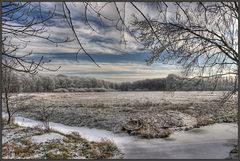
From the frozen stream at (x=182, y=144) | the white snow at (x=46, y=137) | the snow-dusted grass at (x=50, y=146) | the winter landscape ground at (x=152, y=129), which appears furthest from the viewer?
the white snow at (x=46, y=137)

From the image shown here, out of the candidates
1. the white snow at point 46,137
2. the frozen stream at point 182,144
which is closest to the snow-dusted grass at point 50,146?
the white snow at point 46,137

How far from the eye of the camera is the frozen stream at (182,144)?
12.8 meters

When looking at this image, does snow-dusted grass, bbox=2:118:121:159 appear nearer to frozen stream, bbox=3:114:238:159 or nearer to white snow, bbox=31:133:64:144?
white snow, bbox=31:133:64:144

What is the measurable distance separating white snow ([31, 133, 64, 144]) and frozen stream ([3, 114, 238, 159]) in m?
1.88

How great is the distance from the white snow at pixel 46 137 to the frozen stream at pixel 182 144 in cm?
188

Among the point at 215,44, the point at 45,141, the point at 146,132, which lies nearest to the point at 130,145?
the point at 146,132

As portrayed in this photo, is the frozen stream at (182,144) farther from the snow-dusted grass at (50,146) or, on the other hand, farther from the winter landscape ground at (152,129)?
the snow-dusted grass at (50,146)

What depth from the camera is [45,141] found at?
13.1 metres

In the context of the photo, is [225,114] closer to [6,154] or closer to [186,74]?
[186,74]

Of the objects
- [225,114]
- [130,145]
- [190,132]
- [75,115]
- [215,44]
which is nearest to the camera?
[215,44]

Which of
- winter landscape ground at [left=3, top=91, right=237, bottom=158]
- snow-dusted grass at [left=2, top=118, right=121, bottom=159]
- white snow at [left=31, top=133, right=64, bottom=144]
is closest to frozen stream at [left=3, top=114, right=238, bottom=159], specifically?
winter landscape ground at [left=3, top=91, right=237, bottom=158]

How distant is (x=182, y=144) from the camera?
49.3ft

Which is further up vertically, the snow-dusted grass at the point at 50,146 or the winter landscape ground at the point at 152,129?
the snow-dusted grass at the point at 50,146

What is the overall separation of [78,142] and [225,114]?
449 inches
